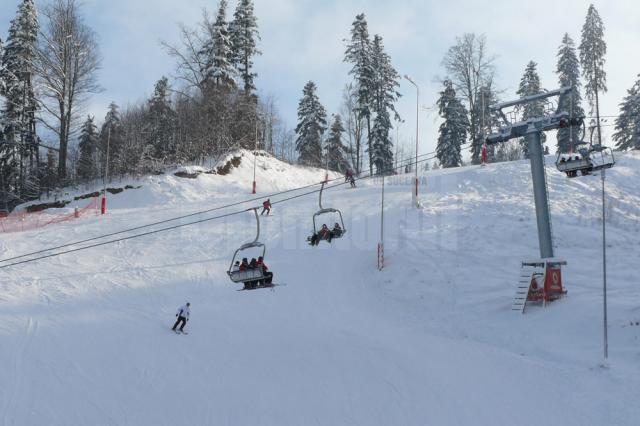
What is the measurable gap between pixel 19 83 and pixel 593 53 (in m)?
59.6

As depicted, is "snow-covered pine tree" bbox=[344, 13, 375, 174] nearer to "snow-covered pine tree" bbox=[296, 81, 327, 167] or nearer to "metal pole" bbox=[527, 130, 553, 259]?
"snow-covered pine tree" bbox=[296, 81, 327, 167]

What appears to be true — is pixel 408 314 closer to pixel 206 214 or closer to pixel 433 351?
pixel 433 351

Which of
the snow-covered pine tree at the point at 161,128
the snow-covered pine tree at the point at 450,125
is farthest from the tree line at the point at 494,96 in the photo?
the snow-covered pine tree at the point at 161,128

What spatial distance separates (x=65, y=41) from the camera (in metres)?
44.9

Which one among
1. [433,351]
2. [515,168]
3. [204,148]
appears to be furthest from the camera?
[204,148]

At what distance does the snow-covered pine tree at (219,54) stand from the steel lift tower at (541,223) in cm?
3850

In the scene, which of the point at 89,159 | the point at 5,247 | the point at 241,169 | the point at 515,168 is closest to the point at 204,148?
the point at 241,169

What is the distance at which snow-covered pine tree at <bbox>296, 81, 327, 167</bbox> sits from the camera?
63719 millimetres

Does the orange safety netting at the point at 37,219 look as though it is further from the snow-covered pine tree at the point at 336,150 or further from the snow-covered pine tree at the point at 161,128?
the snow-covered pine tree at the point at 336,150

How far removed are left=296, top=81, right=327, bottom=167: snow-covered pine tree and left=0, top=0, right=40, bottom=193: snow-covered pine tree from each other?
30.5m

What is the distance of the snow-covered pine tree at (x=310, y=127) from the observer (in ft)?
209

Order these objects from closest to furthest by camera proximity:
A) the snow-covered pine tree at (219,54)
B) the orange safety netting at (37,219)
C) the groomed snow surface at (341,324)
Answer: the groomed snow surface at (341,324) < the orange safety netting at (37,219) < the snow-covered pine tree at (219,54)

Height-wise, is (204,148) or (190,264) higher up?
(204,148)

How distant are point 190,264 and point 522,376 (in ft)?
54.1
